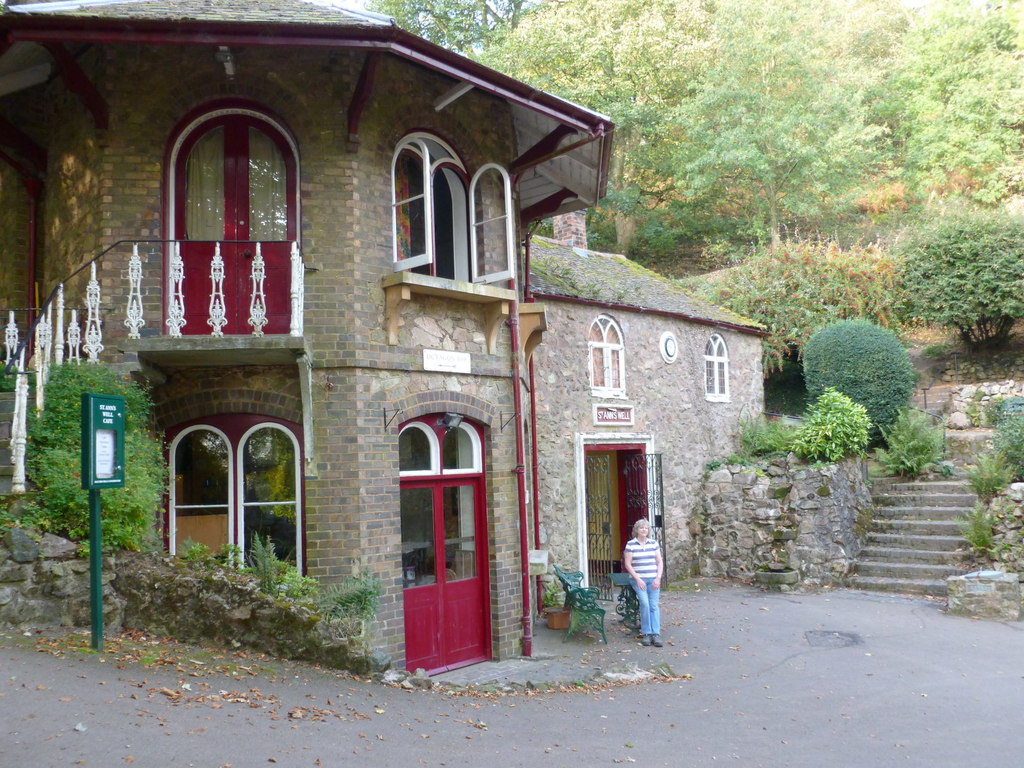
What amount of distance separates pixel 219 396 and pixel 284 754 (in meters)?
4.43

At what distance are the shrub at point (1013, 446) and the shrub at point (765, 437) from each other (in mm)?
3688

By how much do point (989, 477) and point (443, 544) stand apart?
34.4ft

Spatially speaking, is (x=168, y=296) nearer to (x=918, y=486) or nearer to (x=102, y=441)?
(x=102, y=441)

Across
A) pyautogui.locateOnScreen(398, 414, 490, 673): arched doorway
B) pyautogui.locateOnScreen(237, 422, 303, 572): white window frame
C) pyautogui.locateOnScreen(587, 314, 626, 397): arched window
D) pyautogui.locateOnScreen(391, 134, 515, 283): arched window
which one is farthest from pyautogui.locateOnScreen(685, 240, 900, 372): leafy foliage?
pyautogui.locateOnScreen(237, 422, 303, 572): white window frame

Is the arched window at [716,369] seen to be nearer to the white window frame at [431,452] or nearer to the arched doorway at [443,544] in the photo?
the arched doorway at [443,544]

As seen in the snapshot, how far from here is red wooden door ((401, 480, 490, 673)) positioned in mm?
9562

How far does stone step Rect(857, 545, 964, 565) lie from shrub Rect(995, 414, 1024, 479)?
1871 millimetres

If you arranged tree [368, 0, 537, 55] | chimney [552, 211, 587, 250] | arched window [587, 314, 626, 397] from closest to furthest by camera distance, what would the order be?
1. arched window [587, 314, 626, 397]
2. chimney [552, 211, 587, 250]
3. tree [368, 0, 537, 55]

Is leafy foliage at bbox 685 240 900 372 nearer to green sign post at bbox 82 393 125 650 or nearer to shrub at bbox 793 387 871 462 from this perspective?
shrub at bbox 793 387 871 462

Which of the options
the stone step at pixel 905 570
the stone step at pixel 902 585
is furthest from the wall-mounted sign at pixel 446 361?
the stone step at pixel 905 570

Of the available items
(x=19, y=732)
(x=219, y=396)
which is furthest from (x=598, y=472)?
(x=19, y=732)

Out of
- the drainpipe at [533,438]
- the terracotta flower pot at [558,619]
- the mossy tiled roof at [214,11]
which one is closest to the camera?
the mossy tiled roof at [214,11]

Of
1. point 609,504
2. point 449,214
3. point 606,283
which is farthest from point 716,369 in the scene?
point 449,214

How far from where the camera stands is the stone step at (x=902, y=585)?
46.5 ft
